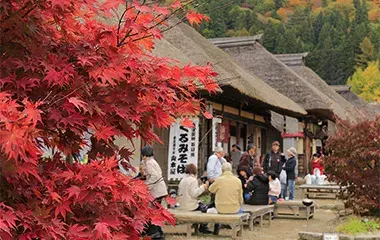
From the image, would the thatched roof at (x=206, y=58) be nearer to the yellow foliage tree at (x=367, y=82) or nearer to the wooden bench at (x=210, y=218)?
the wooden bench at (x=210, y=218)

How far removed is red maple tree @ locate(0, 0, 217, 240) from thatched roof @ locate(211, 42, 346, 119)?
17449 millimetres

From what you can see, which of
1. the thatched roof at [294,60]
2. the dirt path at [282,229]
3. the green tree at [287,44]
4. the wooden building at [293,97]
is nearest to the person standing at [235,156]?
the dirt path at [282,229]

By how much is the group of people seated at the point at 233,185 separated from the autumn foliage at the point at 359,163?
1.26 meters

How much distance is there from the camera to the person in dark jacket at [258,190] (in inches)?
356

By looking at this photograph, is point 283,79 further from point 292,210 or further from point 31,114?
point 31,114

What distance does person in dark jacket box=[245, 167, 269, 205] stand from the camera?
9051 mm

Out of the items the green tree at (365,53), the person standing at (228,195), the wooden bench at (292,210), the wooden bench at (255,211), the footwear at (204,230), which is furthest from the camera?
the green tree at (365,53)

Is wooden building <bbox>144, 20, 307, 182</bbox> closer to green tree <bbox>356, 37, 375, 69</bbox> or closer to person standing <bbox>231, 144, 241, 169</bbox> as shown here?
person standing <bbox>231, 144, 241, 169</bbox>

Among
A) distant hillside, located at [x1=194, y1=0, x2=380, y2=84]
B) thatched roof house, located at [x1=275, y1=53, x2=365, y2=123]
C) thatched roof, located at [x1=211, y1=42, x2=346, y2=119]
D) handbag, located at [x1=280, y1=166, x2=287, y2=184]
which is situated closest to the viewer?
handbag, located at [x1=280, y1=166, x2=287, y2=184]

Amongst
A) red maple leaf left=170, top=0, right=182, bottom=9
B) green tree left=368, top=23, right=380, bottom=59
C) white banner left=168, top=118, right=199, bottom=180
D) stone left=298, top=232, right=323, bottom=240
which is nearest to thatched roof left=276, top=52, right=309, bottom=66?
white banner left=168, top=118, right=199, bottom=180

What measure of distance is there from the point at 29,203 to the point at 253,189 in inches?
273

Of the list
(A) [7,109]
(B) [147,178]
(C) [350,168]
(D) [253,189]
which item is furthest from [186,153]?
(A) [7,109]

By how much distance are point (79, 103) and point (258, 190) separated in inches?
275

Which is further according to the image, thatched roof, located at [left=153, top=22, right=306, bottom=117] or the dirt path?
thatched roof, located at [left=153, top=22, right=306, bottom=117]
